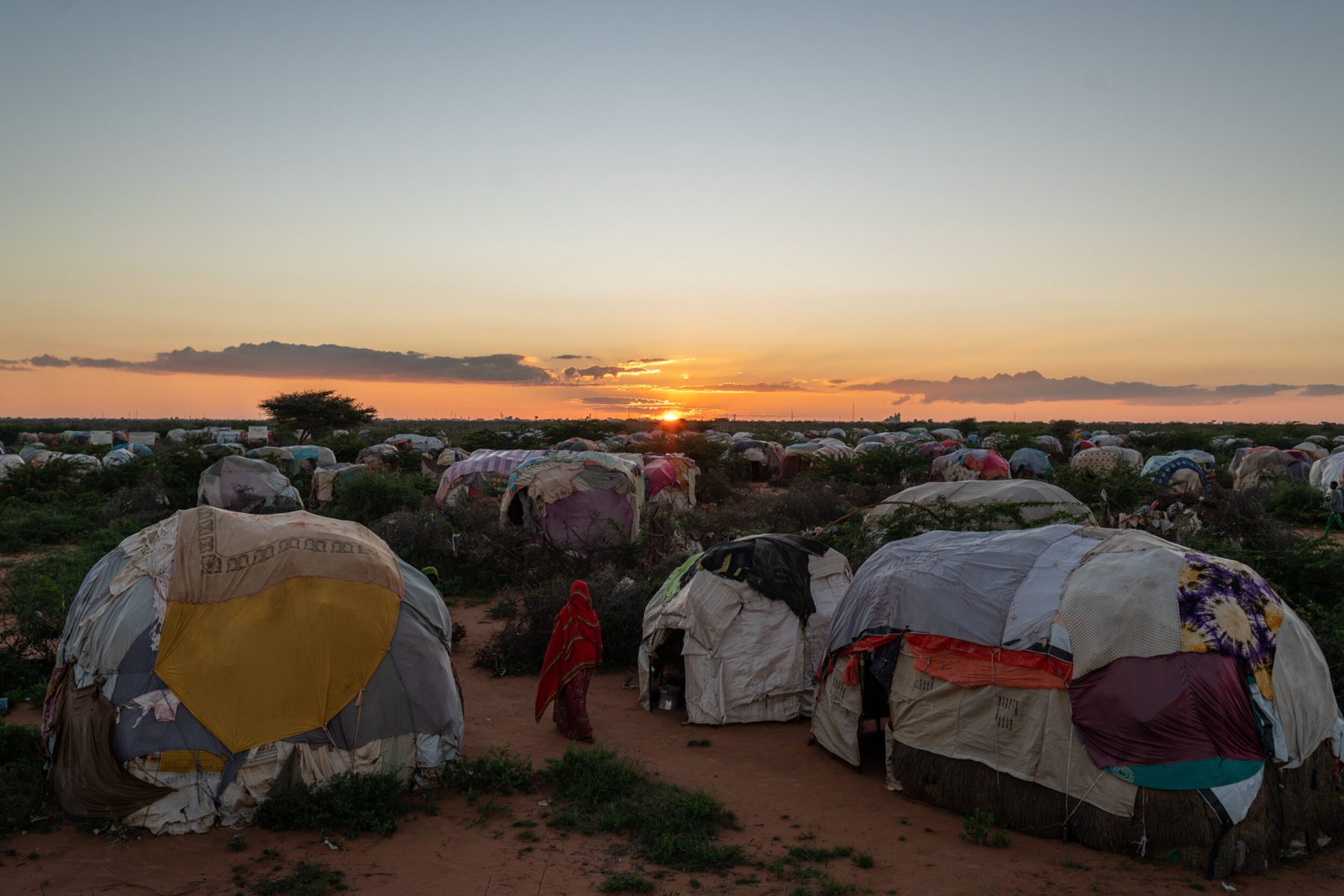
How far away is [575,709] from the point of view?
9.61m

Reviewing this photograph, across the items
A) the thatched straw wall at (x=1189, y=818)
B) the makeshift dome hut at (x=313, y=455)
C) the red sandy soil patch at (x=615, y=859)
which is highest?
the makeshift dome hut at (x=313, y=455)

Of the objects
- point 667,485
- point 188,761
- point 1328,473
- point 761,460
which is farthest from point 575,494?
point 1328,473

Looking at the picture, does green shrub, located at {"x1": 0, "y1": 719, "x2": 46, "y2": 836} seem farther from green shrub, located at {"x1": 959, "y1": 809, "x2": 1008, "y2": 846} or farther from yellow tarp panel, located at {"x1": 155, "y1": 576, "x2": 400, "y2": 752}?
green shrub, located at {"x1": 959, "y1": 809, "x2": 1008, "y2": 846}

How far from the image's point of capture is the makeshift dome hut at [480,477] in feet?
77.7

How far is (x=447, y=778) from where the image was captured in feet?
26.4

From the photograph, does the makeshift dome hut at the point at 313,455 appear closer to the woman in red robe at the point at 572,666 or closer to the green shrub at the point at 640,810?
the woman in red robe at the point at 572,666

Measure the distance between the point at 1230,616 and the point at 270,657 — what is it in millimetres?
8100

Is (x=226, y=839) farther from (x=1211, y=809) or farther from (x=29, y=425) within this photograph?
(x=29, y=425)

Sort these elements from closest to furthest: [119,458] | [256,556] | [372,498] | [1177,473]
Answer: [256,556] → [372,498] → [1177,473] → [119,458]

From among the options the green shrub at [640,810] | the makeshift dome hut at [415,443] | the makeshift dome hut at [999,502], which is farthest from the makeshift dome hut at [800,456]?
the green shrub at [640,810]

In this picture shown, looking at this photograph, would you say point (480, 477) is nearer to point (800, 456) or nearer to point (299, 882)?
point (800, 456)

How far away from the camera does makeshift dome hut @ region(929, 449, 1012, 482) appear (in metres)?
26.5

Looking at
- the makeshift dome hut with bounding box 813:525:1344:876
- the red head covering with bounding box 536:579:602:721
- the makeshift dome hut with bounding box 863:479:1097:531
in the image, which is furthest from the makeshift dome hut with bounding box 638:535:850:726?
the makeshift dome hut with bounding box 863:479:1097:531

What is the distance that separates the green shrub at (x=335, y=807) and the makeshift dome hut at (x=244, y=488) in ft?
52.1
